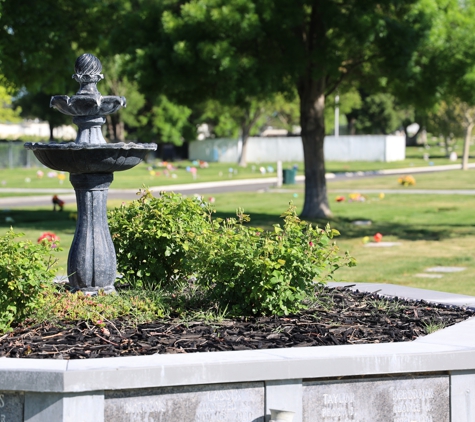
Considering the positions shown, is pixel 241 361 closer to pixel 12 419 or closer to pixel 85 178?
pixel 12 419

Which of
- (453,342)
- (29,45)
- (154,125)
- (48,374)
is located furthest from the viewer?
(154,125)

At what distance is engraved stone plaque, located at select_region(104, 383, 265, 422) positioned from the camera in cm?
523

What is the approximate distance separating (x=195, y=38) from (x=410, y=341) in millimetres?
12248

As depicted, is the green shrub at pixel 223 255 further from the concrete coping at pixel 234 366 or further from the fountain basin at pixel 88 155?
the concrete coping at pixel 234 366

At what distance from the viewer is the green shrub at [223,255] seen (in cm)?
676

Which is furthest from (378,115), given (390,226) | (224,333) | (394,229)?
(224,333)

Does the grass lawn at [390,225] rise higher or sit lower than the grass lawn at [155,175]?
lower

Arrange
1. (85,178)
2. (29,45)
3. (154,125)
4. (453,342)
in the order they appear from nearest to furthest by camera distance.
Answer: (453,342) < (85,178) < (29,45) < (154,125)

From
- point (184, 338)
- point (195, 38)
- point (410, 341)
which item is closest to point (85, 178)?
point (184, 338)

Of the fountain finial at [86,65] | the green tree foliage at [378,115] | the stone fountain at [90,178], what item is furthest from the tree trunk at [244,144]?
the stone fountain at [90,178]

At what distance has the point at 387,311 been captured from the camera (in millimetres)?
7422

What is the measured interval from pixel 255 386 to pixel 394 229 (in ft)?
42.9

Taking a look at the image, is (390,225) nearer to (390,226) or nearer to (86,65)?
(390,226)

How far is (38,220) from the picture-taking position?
20.5 metres
